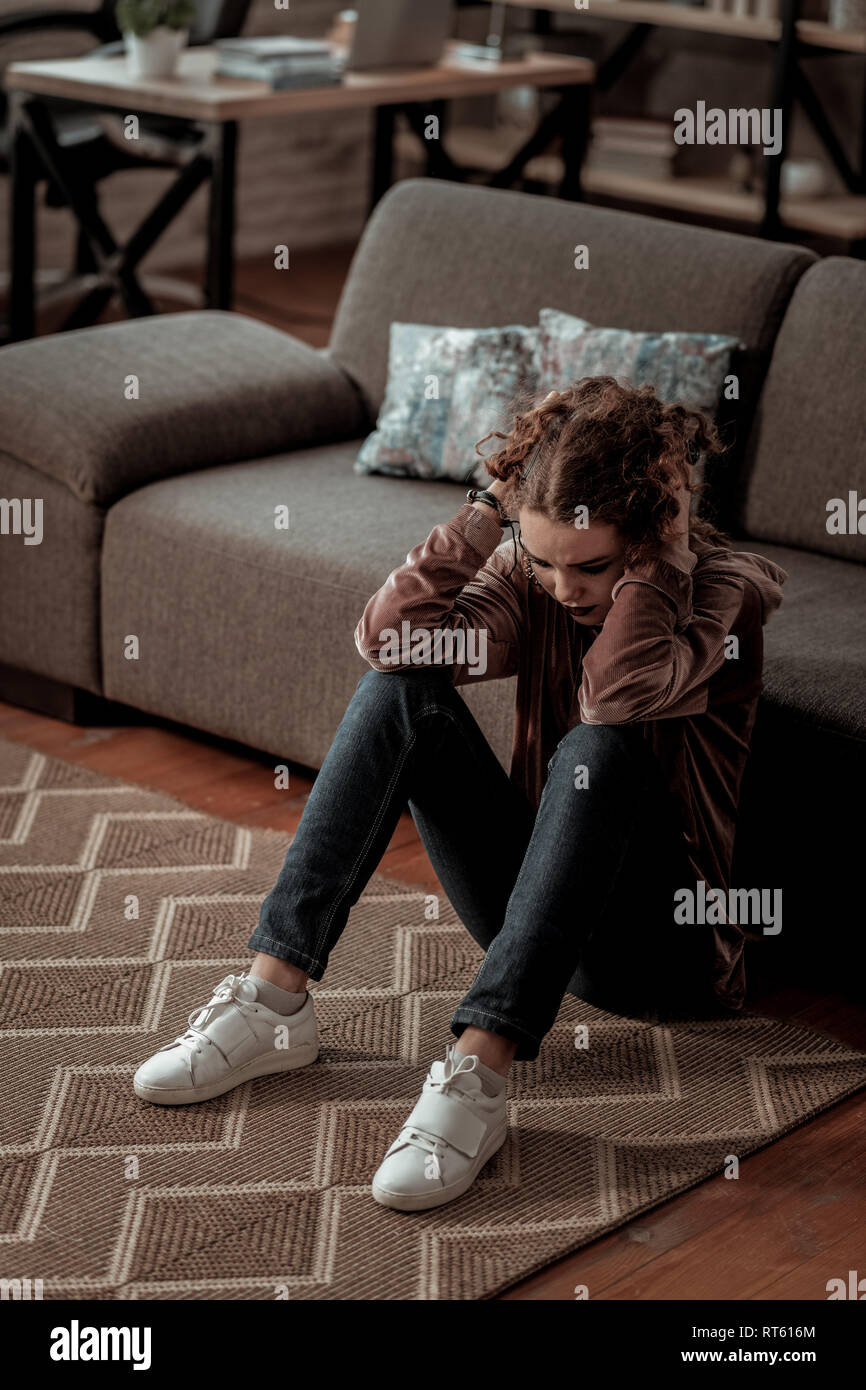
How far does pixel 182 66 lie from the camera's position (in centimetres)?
398

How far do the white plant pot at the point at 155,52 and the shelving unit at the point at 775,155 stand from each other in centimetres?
139

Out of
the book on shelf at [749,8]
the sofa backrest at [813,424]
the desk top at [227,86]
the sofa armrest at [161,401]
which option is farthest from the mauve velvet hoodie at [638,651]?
the book on shelf at [749,8]

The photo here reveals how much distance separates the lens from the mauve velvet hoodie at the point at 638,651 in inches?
68.5

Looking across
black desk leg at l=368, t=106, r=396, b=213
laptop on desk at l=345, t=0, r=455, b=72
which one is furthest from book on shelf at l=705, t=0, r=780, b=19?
black desk leg at l=368, t=106, r=396, b=213

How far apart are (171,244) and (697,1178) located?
4810mm

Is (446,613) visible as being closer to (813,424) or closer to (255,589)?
(255,589)

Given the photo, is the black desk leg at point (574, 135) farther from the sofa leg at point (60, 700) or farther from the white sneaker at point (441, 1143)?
A: the white sneaker at point (441, 1143)

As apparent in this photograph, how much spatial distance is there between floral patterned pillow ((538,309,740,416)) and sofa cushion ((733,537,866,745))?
28cm

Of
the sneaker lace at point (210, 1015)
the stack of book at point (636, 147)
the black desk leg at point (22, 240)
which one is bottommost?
the sneaker lace at point (210, 1015)

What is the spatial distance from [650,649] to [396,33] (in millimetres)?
2882

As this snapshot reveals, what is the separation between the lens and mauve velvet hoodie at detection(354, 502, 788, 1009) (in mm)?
1739

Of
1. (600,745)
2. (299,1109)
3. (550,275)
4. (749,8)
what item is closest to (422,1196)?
(299,1109)

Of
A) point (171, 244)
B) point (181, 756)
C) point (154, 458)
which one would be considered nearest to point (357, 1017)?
point (181, 756)
